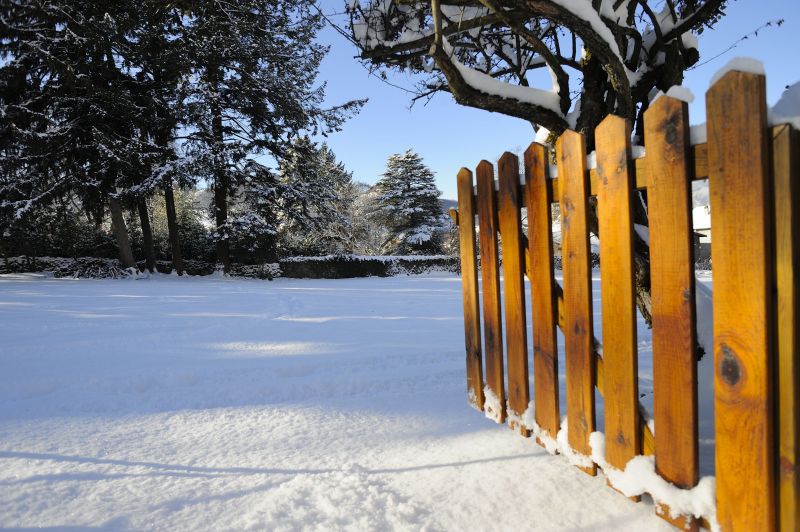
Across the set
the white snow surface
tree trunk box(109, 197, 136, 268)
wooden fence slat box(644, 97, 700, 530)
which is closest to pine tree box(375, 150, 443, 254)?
tree trunk box(109, 197, 136, 268)

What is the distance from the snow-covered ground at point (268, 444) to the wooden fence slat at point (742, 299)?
488 mm

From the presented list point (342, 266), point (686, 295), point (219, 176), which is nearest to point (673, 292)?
point (686, 295)

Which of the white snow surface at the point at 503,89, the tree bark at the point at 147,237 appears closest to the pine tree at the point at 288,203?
the tree bark at the point at 147,237

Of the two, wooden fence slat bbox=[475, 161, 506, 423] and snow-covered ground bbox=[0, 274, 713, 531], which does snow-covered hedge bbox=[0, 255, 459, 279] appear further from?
wooden fence slat bbox=[475, 161, 506, 423]

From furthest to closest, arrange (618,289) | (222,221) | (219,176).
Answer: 1. (222,221)
2. (219,176)
3. (618,289)

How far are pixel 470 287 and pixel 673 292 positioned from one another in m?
1.37

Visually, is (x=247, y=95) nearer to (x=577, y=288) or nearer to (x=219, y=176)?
(x=219, y=176)

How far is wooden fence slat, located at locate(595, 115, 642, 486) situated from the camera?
1.56m

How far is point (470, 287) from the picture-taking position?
8.92 feet

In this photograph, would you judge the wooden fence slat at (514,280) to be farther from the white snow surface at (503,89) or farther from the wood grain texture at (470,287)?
the white snow surface at (503,89)

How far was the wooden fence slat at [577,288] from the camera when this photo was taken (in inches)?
69.4

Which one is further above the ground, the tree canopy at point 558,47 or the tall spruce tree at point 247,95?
the tall spruce tree at point 247,95

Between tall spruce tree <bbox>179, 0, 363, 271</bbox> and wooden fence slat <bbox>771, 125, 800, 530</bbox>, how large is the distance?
16872 mm

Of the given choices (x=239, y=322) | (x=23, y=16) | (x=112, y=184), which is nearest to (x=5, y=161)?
(x=112, y=184)
